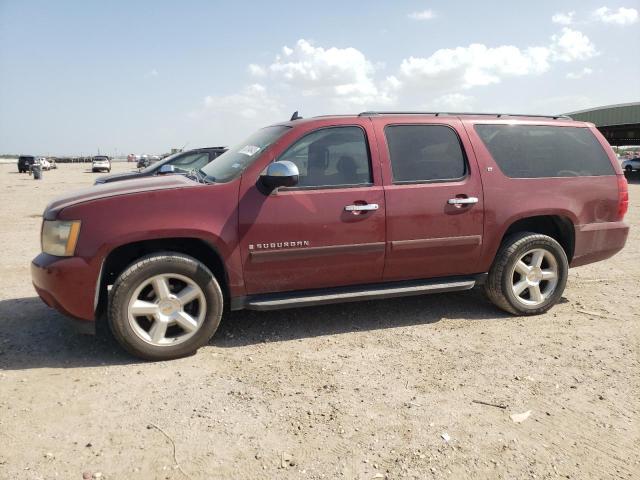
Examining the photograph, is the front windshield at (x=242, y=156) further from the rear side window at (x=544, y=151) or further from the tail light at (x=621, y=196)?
the tail light at (x=621, y=196)

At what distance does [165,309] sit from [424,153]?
2.47 meters

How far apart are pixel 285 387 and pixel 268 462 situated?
0.79 meters

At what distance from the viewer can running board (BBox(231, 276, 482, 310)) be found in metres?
3.80

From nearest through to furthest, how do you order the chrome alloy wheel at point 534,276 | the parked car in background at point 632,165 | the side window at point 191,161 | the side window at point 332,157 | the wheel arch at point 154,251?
the wheel arch at point 154,251, the side window at point 332,157, the chrome alloy wheel at point 534,276, the side window at point 191,161, the parked car in background at point 632,165

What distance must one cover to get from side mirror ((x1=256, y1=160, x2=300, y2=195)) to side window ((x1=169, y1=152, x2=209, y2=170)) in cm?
690

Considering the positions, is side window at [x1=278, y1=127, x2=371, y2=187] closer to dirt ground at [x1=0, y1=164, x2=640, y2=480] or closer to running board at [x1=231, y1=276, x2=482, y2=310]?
running board at [x1=231, y1=276, x2=482, y2=310]

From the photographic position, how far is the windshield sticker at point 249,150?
4016 millimetres

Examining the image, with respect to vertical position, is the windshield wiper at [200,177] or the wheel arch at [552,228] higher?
the windshield wiper at [200,177]

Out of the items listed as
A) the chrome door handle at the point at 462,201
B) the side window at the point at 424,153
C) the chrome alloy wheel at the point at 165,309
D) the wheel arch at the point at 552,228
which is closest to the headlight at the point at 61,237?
the chrome alloy wheel at the point at 165,309

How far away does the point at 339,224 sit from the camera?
3.85m

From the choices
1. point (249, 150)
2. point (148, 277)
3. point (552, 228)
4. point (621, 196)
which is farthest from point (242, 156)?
point (621, 196)

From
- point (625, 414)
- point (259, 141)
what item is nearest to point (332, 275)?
point (259, 141)

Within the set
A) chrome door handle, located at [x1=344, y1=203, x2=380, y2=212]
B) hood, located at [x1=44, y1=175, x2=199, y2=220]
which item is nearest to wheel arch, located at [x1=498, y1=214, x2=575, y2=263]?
chrome door handle, located at [x1=344, y1=203, x2=380, y2=212]

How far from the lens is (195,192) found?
3631mm
